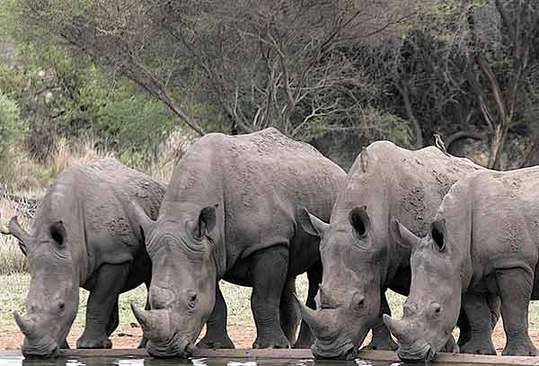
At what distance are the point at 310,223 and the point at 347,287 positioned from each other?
1124 mm

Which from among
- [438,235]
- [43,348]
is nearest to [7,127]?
[43,348]

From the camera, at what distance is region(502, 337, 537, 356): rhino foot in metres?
12.5

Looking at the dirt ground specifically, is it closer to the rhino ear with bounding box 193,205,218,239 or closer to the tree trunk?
the rhino ear with bounding box 193,205,218,239

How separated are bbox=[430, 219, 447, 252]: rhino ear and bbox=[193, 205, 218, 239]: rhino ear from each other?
6.59ft

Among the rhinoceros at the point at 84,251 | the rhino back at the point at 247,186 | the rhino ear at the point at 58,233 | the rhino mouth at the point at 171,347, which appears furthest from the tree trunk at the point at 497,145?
the rhino mouth at the point at 171,347

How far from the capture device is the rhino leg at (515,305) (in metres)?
12.4

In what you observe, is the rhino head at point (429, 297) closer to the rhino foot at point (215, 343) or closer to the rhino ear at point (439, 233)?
the rhino ear at point (439, 233)

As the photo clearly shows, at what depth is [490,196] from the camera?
12703 millimetres

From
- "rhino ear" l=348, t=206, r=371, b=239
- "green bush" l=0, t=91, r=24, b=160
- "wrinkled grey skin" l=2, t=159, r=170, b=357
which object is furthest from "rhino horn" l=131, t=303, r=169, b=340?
"green bush" l=0, t=91, r=24, b=160

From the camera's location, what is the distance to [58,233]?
42.8ft

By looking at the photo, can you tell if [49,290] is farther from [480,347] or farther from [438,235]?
[480,347]

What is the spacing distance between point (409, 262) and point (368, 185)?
776 mm

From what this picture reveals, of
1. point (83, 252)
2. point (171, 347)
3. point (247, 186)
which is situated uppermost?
point (247, 186)

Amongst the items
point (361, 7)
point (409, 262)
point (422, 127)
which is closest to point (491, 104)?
point (422, 127)
